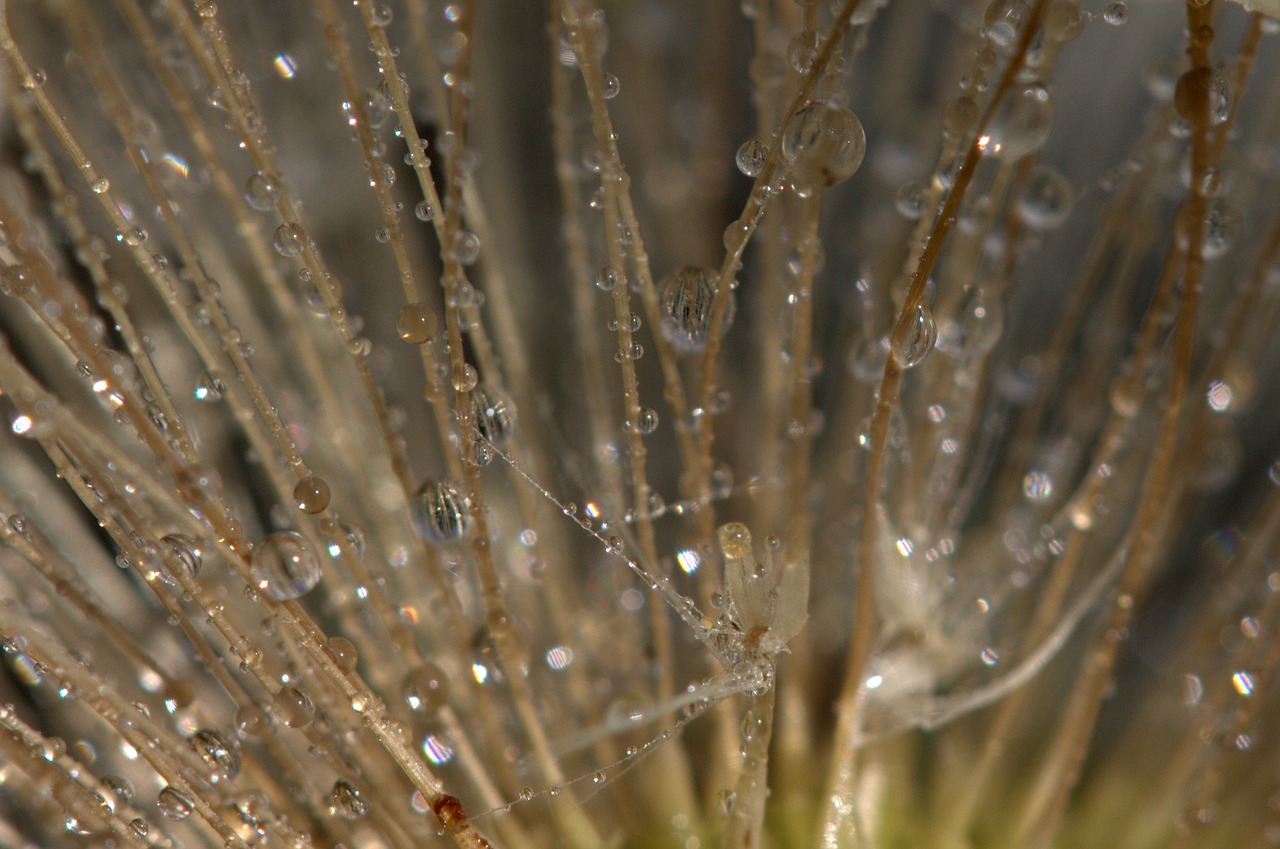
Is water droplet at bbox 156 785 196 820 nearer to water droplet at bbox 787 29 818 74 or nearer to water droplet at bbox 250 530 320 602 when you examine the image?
water droplet at bbox 250 530 320 602

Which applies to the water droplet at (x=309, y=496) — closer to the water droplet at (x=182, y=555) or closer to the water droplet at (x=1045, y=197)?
the water droplet at (x=182, y=555)

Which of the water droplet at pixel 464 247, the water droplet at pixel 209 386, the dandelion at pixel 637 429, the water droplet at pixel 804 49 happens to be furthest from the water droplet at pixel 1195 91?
the water droplet at pixel 209 386

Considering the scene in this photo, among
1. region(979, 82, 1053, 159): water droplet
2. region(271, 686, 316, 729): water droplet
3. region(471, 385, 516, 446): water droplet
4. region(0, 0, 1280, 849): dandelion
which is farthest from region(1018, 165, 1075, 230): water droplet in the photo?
region(271, 686, 316, 729): water droplet

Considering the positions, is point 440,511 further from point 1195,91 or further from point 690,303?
point 1195,91

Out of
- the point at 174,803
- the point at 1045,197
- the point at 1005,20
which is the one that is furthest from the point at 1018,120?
the point at 174,803

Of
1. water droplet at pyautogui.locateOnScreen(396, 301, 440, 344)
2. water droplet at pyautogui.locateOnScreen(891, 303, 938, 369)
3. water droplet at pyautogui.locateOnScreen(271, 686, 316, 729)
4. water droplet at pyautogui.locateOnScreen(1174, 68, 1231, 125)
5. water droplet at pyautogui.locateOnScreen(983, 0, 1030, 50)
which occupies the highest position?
water droplet at pyautogui.locateOnScreen(983, 0, 1030, 50)

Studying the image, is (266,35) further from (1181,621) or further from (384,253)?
(1181,621)
